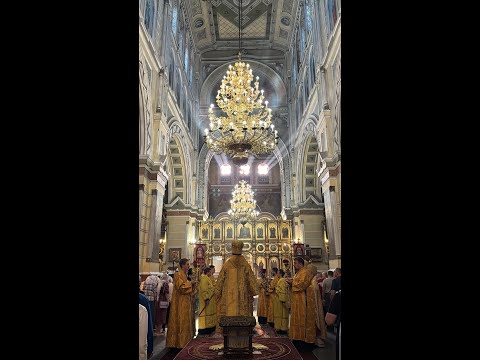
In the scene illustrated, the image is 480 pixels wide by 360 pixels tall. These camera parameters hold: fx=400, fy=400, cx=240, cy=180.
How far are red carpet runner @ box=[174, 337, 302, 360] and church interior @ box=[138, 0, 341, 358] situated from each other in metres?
2.44

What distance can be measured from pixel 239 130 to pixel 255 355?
21.0 feet

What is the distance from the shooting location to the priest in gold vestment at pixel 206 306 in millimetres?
8918

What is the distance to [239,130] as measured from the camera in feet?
37.5

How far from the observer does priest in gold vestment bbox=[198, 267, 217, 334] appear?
8918 mm

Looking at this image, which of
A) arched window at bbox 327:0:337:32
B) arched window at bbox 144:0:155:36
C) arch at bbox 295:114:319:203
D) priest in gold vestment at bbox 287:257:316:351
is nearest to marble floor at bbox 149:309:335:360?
priest in gold vestment at bbox 287:257:316:351

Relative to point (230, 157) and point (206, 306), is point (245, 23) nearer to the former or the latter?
point (230, 157)

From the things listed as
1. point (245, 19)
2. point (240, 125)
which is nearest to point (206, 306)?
point (240, 125)

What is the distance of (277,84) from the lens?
81.4 feet

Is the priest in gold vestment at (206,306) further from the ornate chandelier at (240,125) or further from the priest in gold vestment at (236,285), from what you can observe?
the ornate chandelier at (240,125)

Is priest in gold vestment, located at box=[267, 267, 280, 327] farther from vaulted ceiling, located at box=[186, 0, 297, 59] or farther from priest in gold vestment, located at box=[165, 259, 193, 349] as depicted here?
vaulted ceiling, located at box=[186, 0, 297, 59]
